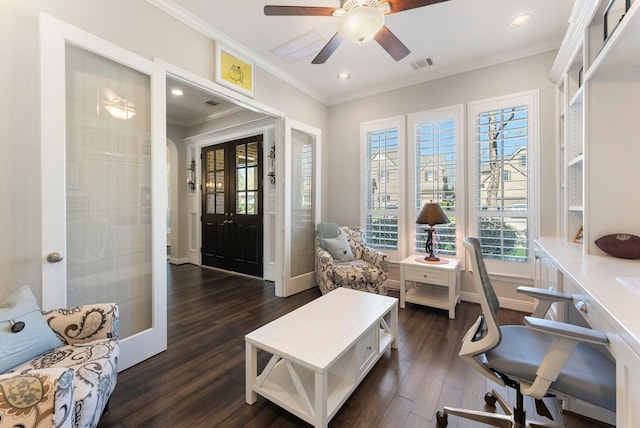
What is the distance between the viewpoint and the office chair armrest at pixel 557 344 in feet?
3.06

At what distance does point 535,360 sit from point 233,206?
14.6 feet

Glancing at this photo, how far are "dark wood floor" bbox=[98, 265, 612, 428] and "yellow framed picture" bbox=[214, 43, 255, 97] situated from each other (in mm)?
2423

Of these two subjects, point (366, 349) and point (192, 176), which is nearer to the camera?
point (366, 349)

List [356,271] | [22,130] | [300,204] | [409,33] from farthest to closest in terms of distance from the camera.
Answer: [300,204] → [356,271] → [409,33] → [22,130]

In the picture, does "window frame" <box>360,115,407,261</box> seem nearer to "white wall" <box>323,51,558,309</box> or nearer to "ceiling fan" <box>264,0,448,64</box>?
"white wall" <box>323,51,558,309</box>

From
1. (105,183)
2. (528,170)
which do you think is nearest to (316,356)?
(105,183)

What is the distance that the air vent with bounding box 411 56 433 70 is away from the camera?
3.08 metres

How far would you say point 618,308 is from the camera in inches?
35.6

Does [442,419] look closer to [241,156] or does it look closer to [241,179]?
[241,179]

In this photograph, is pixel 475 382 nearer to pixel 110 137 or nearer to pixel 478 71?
pixel 110 137

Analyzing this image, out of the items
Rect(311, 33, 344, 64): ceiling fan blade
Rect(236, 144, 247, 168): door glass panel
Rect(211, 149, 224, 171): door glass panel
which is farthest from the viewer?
Rect(211, 149, 224, 171): door glass panel

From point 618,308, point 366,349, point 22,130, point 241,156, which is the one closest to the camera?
point 618,308

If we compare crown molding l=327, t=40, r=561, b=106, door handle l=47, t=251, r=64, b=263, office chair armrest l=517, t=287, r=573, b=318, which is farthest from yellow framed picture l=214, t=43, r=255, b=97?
office chair armrest l=517, t=287, r=573, b=318

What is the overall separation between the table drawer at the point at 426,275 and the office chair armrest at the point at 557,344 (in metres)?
1.85
